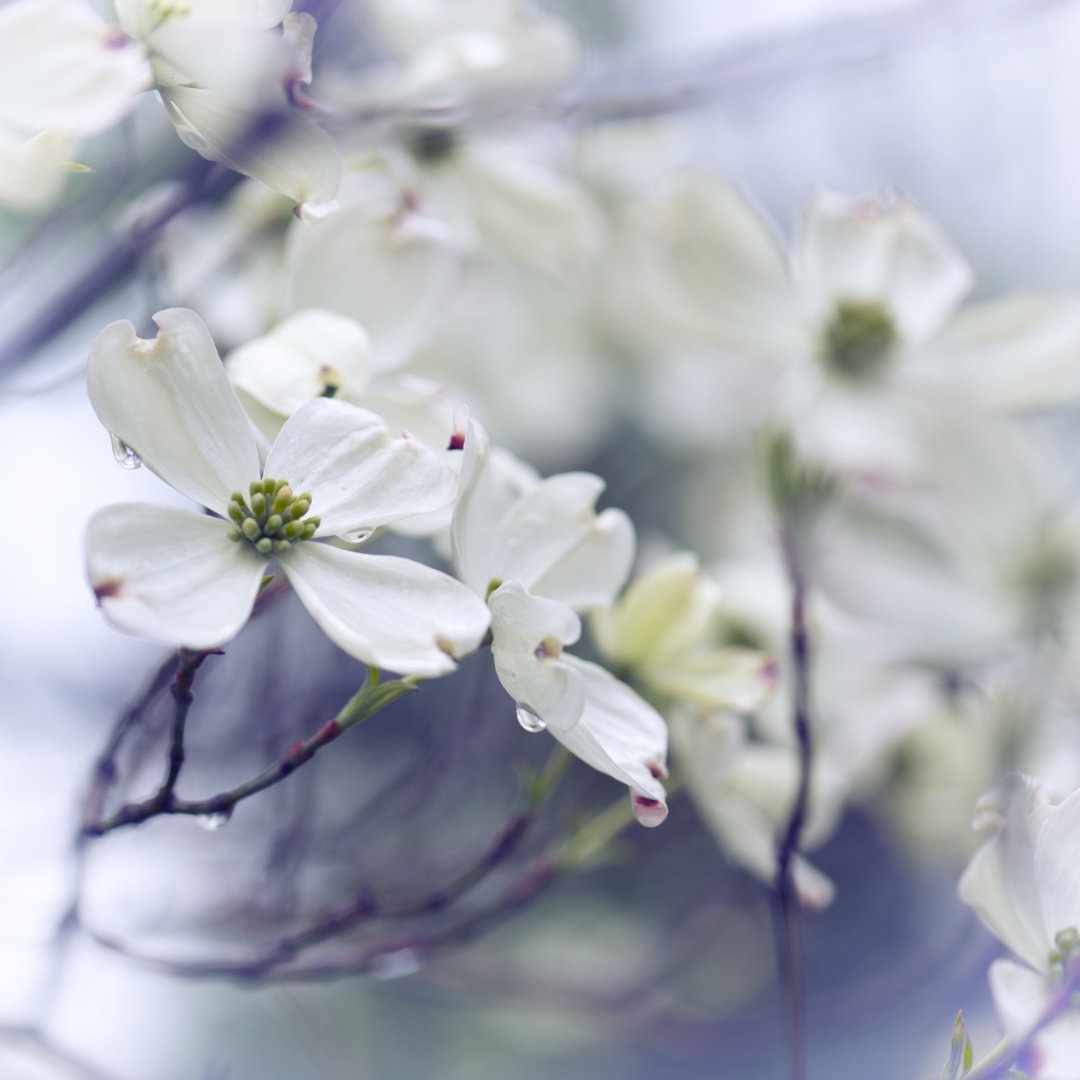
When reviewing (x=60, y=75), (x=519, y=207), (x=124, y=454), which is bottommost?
(x=124, y=454)

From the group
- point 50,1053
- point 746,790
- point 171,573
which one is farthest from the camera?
point 746,790

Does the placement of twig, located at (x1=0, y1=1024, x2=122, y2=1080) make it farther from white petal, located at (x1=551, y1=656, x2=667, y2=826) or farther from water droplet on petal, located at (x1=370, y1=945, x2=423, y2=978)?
white petal, located at (x1=551, y1=656, x2=667, y2=826)

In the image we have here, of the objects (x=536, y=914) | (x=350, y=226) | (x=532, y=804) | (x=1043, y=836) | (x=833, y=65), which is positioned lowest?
(x=1043, y=836)

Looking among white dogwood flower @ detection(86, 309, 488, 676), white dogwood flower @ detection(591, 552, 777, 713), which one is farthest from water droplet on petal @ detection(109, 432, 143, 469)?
white dogwood flower @ detection(591, 552, 777, 713)

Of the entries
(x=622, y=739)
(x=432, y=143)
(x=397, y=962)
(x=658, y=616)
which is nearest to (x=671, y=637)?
(x=658, y=616)

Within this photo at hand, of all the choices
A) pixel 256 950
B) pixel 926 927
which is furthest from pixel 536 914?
pixel 256 950

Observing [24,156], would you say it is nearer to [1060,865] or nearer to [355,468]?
[355,468]

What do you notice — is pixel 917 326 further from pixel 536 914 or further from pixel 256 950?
pixel 536 914
